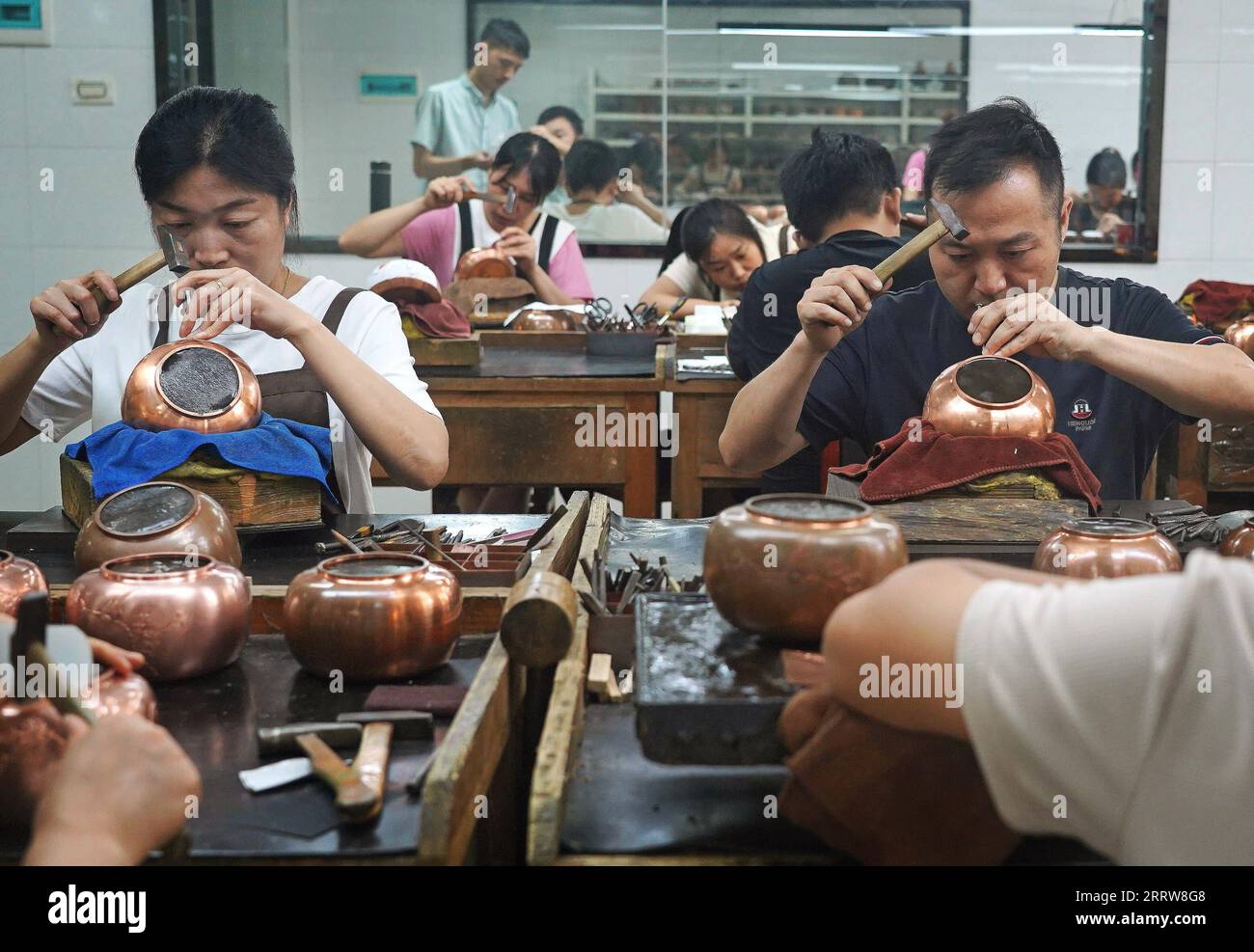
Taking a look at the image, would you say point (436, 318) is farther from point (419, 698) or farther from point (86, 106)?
point (86, 106)

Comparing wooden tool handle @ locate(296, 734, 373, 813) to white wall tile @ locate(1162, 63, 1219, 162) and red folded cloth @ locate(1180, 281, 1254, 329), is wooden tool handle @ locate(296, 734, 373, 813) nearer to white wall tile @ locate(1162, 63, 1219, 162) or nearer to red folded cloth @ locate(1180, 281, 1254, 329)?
red folded cloth @ locate(1180, 281, 1254, 329)

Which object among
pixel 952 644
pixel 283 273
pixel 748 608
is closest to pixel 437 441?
pixel 283 273

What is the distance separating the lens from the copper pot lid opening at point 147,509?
4.95 ft

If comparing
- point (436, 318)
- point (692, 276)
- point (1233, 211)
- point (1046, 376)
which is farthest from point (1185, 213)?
point (1046, 376)

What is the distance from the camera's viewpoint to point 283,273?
8.03 ft

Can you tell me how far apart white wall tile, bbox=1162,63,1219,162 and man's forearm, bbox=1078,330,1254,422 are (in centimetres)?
433

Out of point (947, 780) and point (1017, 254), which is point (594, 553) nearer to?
point (947, 780)

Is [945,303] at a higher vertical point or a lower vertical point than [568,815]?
higher

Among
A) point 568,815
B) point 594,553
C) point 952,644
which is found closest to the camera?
point 952,644

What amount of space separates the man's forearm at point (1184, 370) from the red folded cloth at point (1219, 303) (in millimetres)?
1829

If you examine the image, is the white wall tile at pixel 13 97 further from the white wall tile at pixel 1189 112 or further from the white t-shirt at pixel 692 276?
the white wall tile at pixel 1189 112

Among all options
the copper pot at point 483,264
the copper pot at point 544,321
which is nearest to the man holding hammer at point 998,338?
the copper pot at point 544,321

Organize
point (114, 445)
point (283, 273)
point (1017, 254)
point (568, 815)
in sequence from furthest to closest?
1. point (283, 273)
2. point (1017, 254)
3. point (114, 445)
4. point (568, 815)
